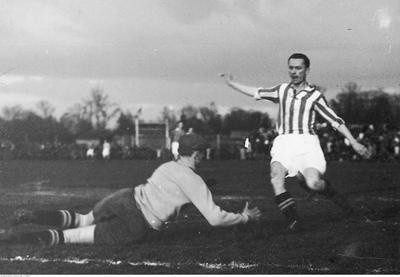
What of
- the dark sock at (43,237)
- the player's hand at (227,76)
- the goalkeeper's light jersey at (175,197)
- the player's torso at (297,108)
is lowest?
the dark sock at (43,237)

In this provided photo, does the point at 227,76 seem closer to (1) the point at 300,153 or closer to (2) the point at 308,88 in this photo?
(2) the point at 308,88

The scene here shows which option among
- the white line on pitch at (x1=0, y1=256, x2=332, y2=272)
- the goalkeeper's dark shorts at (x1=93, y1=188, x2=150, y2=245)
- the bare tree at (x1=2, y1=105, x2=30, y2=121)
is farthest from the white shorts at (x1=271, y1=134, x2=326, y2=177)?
the bare tree at (x1=2, y1=105, x2=30, y2=121)

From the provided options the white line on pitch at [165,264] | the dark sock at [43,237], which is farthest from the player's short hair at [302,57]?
the dark sock at [43,237]

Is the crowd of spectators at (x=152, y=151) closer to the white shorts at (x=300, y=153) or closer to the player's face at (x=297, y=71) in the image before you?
the white shorts at (x=300, y=153)

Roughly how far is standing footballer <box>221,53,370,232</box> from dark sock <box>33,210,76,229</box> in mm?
1651

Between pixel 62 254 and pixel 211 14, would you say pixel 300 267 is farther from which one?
pixel 211 14

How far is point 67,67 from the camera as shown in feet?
17.6

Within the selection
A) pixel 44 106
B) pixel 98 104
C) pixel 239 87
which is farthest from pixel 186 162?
pixel 44 106

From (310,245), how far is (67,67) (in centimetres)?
283

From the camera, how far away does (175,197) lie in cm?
407

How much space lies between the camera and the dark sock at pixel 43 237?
3.96 m

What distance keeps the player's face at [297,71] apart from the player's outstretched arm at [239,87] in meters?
0.33

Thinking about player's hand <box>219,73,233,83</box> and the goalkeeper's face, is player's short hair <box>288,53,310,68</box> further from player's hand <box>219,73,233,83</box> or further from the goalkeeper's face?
the goalkeeper's face

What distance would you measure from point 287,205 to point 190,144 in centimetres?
108
